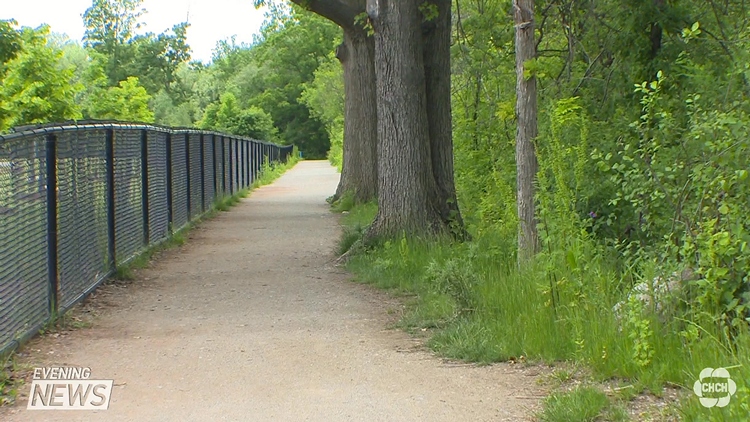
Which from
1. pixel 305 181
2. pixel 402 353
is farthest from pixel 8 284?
pixel 305 181

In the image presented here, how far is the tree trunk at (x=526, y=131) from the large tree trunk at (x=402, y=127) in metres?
3.34

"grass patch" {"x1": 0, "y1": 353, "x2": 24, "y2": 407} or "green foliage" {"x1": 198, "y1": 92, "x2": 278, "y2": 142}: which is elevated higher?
"green foliage" {"x1": 198, "y1": 92, "x2": 278, "y2": 142}

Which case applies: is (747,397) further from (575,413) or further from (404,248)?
(404,248)

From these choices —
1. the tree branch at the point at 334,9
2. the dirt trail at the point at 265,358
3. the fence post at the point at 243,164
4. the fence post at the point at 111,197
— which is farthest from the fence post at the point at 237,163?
the fence post at the point at 111,197

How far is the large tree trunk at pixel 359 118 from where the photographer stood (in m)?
20.8

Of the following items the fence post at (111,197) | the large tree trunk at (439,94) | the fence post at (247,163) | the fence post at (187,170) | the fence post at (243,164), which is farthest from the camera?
the fence post at (247,163)

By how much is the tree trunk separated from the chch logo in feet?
11.9

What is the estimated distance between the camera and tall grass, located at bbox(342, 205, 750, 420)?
19.5 feet

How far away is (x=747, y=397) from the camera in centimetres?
474

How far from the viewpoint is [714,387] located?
5348 mm

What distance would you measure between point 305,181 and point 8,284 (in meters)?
32.1

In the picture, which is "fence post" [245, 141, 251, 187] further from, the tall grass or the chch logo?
the chch logo

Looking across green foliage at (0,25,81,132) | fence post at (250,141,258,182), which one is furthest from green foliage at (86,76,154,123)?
fence post at (250,141,258,182)

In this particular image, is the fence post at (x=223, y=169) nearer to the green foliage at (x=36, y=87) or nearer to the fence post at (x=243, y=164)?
the fence post at (x=243, y=164)
